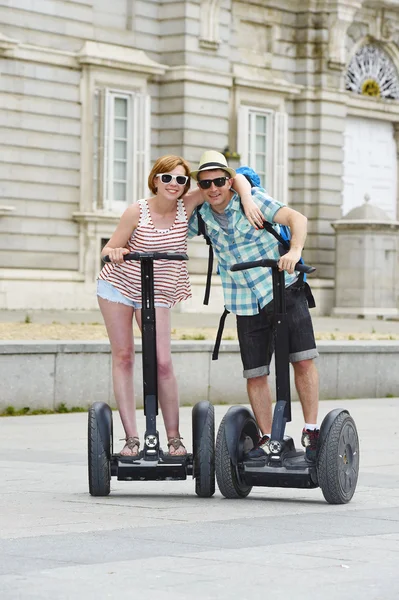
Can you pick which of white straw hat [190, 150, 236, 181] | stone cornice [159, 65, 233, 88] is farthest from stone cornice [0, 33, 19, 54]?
white straw hat [190, 150, 236, 181]

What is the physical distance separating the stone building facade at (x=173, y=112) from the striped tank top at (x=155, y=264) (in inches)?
697

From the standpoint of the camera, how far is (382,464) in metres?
9.59

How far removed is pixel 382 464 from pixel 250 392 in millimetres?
1865

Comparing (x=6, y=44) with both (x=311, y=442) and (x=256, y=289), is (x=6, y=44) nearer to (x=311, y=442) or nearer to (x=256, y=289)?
(x=256, y=289)

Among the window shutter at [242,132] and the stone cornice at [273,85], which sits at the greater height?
the stone cornice at [273,85]

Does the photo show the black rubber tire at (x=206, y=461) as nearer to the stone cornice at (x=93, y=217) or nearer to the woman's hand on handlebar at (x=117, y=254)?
the woman's hand on handlebar at (x=117, y=254)

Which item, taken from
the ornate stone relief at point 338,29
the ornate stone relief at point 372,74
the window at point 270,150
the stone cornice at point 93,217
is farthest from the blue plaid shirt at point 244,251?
the ornate stone relief at point 372,74

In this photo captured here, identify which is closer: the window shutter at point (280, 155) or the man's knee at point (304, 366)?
the man's knee at point (304, 366)

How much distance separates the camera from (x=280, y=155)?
104 ft

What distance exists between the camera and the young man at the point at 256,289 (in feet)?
25.3

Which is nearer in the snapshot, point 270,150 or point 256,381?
point 256,381

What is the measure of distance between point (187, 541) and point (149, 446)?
4.95ft

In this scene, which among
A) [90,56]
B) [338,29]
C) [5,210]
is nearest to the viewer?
[5,210]

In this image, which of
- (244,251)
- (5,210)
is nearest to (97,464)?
(244,251)
